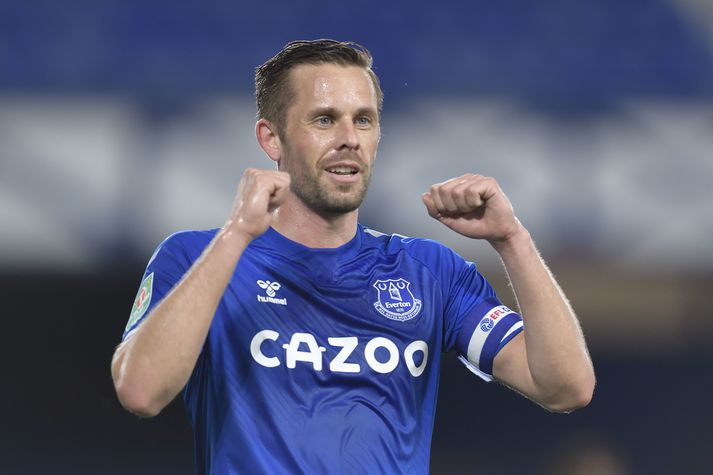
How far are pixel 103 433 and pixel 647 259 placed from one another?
10.4 ft

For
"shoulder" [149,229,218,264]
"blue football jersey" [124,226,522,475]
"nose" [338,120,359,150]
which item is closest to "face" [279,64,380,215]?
"nose" [338,120,359,150]

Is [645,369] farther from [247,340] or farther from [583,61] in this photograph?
[247,340]

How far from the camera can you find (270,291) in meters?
2.43

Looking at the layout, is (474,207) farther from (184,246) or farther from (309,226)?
(184,246)

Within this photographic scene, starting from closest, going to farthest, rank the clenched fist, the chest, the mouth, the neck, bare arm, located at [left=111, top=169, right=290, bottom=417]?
1. bare arm, located at [left=111, top=169, right=290, bottom=417]
2. the clenched fist
3. the chest
4. the mouth
5. the neck

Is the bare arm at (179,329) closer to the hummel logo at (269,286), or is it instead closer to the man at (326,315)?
the man at (326,315)

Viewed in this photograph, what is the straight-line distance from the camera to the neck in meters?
2.55

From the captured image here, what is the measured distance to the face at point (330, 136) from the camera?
245 centimetres

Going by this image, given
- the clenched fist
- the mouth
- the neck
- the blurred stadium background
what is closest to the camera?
the clenched fist

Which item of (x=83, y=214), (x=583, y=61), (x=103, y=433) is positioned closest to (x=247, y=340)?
(x=103, y=433)

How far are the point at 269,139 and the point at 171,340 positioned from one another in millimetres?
826

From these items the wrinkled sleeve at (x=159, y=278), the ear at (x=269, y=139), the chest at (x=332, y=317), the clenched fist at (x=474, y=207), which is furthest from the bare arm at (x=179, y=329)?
the ear at (x=269, y=139)

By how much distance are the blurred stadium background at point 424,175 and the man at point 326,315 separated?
8.36ft

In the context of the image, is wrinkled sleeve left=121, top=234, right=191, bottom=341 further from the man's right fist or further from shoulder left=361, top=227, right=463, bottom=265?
shoulder left=361, top=227, right=463, bottom=265
